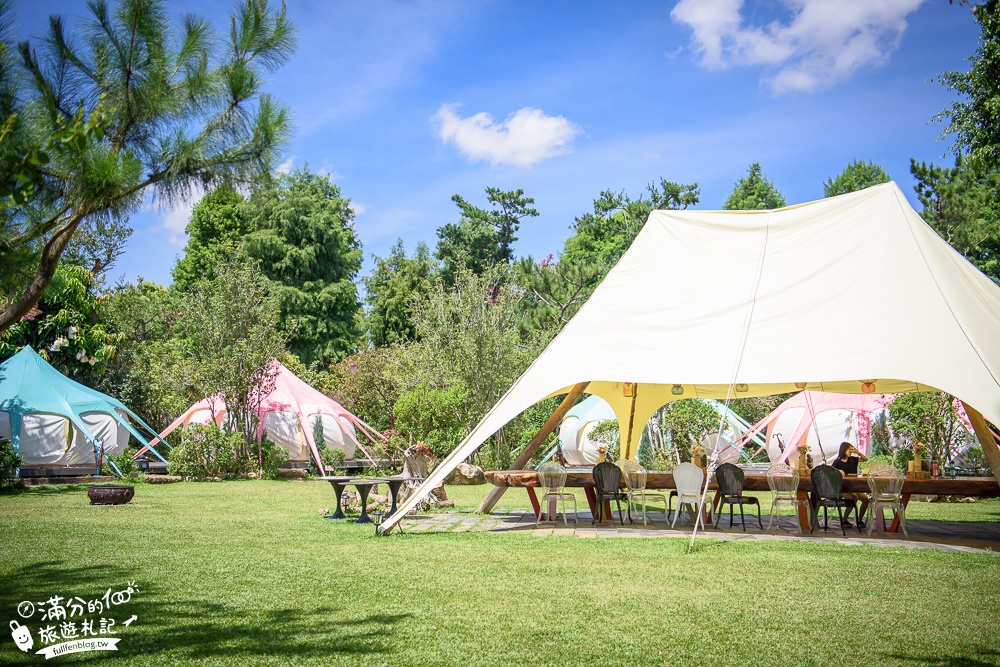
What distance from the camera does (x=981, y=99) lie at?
13430 mm

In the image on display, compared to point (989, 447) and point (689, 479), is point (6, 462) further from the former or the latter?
point (989, 447)

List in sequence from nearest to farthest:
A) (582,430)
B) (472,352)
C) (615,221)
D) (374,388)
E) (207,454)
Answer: (207,454), (472,352), (582,430), (374,388), (615,221)

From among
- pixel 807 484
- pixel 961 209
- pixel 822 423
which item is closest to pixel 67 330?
pixel 807 484

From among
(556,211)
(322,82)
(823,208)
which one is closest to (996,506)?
(823,208)

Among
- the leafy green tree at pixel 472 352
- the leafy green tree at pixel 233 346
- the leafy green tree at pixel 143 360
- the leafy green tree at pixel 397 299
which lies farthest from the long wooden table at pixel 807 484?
the leafy green tree at pixel 397 299

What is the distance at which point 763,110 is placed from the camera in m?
17.1

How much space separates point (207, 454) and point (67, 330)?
297 inches

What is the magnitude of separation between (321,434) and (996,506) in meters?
17.3

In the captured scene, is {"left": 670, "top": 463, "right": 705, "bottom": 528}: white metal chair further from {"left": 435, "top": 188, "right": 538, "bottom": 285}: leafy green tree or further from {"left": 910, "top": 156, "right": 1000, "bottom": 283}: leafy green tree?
{"left": 435, "top": 188, "right": 538, "bottom": 285}: leafy green tree

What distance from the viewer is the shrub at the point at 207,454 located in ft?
66.5

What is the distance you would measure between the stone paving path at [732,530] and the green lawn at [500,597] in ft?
2.00

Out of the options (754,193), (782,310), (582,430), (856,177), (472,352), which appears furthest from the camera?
(754,193)

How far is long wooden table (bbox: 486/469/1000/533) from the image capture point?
9.93 m

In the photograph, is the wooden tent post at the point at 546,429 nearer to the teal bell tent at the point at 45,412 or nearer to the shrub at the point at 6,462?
the shrub at the point at 6,462
